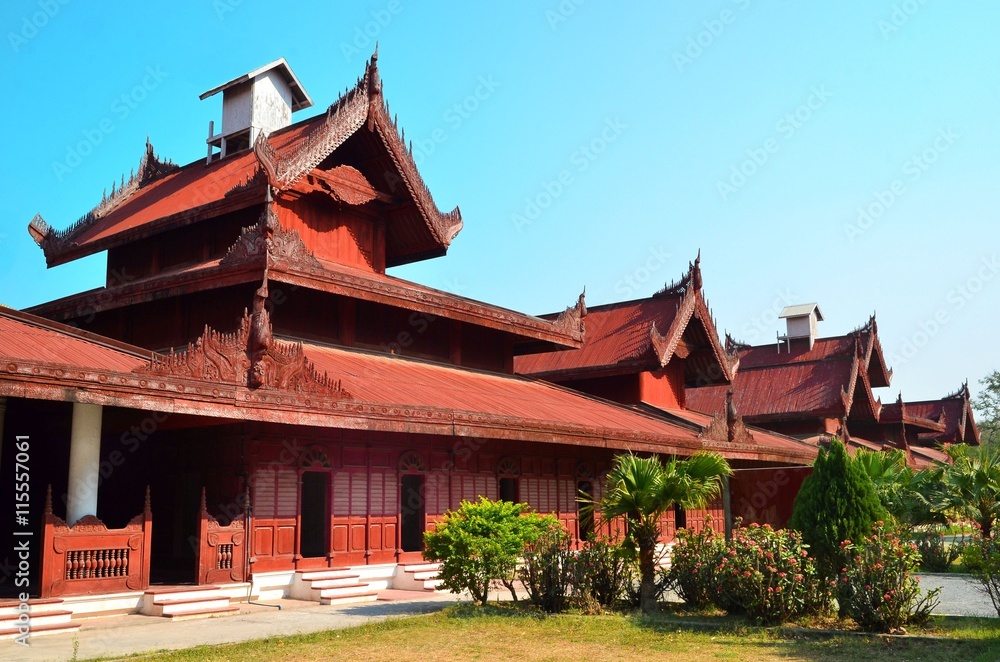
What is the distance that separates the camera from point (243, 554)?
48.0 ft

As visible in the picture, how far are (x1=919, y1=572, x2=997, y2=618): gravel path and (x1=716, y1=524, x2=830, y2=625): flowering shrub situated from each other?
6.07ft

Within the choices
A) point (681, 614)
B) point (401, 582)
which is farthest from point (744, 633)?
point (401, 582)

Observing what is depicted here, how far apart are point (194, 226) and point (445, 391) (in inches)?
268

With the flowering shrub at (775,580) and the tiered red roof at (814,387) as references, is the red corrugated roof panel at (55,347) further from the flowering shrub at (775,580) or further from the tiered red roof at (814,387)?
the tiered red roof at (814,387)

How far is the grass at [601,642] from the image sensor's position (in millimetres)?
9734

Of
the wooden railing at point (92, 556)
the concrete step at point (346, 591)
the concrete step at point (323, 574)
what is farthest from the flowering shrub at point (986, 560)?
the wooden railing at point (92, 556)

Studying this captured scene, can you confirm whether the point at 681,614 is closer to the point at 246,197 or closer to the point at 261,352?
the point at 261,352

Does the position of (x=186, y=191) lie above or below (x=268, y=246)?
above

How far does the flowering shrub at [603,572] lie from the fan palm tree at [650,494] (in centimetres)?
25

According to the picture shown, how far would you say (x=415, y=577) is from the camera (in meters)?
16.8

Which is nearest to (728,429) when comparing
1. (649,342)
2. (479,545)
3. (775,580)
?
(649,342)

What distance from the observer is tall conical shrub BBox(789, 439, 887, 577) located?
1219 cm

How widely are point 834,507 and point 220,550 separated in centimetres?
886

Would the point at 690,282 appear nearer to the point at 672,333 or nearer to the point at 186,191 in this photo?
the point at 672,333
